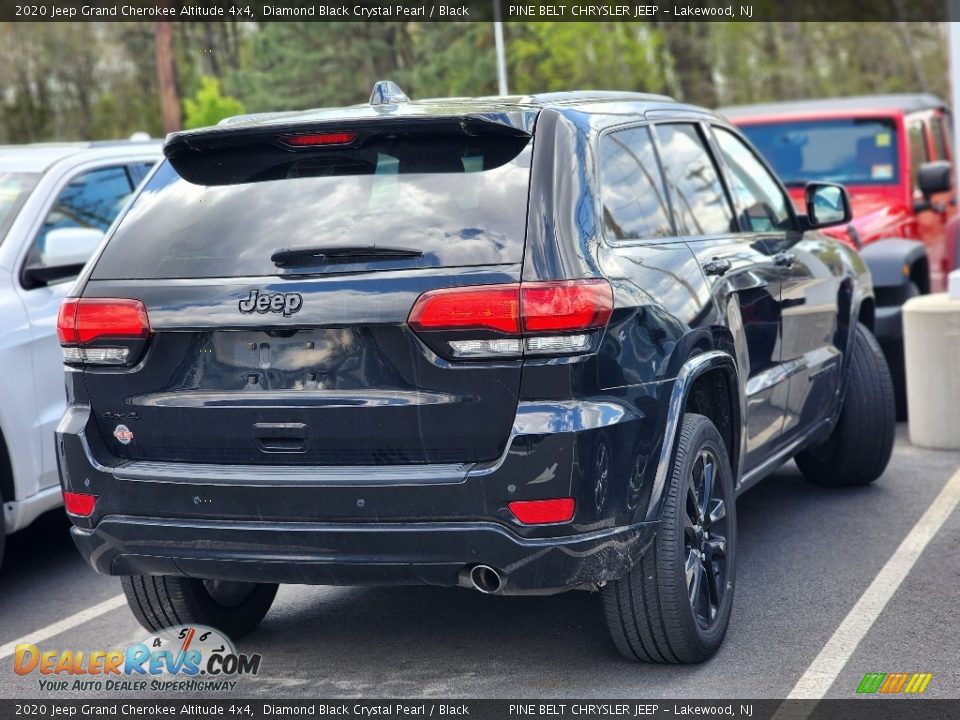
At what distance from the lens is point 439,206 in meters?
3.82

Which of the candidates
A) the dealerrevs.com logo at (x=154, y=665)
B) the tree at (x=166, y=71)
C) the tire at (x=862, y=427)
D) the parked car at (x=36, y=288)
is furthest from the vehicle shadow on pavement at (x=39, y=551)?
the tree at (x=166, y=71)

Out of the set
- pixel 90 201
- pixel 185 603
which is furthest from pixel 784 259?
pixel 90 201

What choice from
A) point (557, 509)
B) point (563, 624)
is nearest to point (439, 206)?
point (557, 509)

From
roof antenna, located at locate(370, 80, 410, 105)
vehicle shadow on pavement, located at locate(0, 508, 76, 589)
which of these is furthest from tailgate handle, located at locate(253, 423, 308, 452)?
vehicle shadow on pavement, located at locate(0, 508, 76, 589)

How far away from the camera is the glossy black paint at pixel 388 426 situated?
3.67 metres

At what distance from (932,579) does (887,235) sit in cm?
455

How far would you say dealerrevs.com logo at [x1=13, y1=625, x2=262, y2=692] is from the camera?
14.8 ft

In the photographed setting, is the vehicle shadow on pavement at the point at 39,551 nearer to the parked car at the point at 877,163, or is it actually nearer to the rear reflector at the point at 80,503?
the rear reflector at the point at 80,503

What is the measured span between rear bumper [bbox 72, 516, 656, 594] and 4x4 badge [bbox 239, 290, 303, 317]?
1.99 ft

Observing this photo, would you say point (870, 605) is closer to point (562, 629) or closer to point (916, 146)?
point (562, 629)

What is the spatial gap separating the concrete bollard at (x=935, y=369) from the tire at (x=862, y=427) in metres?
1.00

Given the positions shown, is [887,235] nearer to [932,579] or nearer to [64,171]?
[932,579]

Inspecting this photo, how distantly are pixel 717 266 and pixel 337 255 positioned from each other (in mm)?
1502

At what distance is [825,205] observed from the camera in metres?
6.05
